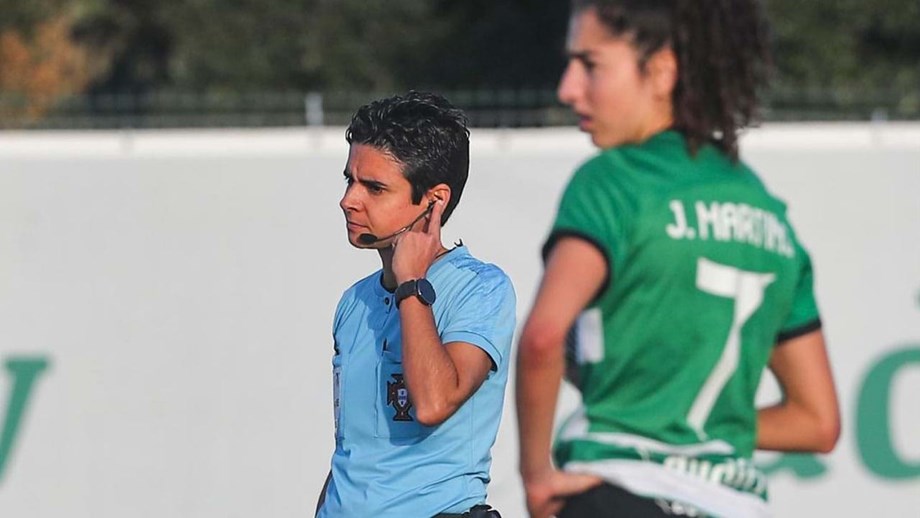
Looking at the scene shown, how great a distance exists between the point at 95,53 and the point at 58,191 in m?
22.4

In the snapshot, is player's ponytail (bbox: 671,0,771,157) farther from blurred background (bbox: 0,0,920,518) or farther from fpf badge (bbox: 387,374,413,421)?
blurred background (bbox: 0,0,920,518)

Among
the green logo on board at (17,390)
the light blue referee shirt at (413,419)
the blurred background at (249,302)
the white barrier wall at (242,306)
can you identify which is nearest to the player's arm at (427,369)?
the light blue referee shirt at (413,419)

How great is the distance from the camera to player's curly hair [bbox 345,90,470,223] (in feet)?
9.75

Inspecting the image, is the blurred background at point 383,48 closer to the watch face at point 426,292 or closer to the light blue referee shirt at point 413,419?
the light blue referee shirt at point 413,419

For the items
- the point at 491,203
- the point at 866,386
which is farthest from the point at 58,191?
the point at 866,386

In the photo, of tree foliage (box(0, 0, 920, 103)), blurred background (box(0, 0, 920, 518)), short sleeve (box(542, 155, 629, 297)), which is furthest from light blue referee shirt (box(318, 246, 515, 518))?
tree foliage (box(0, 0, 920, 103))

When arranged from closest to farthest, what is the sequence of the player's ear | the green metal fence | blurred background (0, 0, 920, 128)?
1. the player's ear
2. the green metal fence
3. blurred background (0, 0, 920, 128)

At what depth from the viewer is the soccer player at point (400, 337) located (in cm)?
293

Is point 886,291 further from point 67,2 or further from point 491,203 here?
point 67,2

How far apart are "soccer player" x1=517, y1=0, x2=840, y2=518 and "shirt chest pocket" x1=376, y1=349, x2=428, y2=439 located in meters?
0.74

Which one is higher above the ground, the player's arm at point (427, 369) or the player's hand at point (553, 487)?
the player's arm at point (427, 369)

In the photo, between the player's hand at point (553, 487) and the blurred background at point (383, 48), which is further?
the blurred background at point (383, 48)

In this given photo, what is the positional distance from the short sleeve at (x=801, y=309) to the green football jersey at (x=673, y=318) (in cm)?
5

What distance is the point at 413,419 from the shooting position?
9.59 feet
